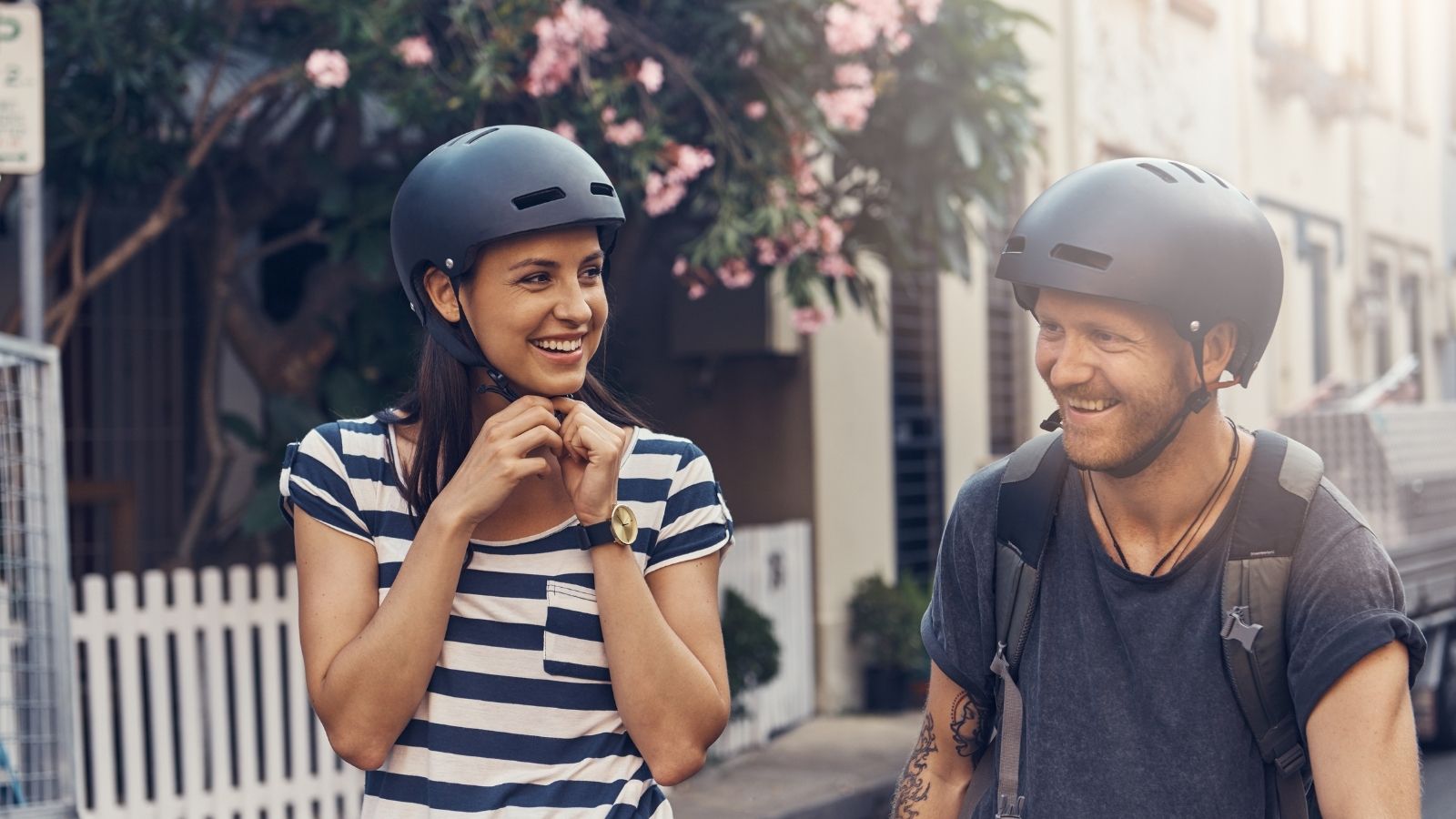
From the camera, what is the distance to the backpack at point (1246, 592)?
225 cm

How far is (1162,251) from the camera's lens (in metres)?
2.43

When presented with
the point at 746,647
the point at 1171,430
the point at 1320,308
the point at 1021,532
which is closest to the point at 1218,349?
the point at 1171,430

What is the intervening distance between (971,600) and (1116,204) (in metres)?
0.61

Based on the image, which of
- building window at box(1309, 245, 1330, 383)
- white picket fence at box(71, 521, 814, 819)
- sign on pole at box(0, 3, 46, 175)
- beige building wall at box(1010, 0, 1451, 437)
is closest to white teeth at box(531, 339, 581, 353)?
sign on pole at box(0, 3, 46, 175)

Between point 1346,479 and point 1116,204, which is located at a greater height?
point 1116,204

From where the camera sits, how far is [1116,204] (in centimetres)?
250

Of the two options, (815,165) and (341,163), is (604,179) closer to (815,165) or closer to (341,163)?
(341,163)

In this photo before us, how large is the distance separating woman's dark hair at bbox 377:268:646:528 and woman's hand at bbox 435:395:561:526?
0.25ft

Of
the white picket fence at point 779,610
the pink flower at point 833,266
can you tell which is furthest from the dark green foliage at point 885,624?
the pink flower at point 833,266

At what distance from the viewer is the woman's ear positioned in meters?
2.50

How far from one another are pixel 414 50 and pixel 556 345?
178 inches

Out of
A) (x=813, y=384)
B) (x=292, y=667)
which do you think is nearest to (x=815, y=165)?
(x=813, y=384)

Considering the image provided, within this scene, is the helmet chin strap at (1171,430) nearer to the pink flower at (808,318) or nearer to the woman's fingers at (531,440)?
the woman's fingers at (531,440)

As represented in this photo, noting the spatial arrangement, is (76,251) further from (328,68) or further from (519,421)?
(519,421)
